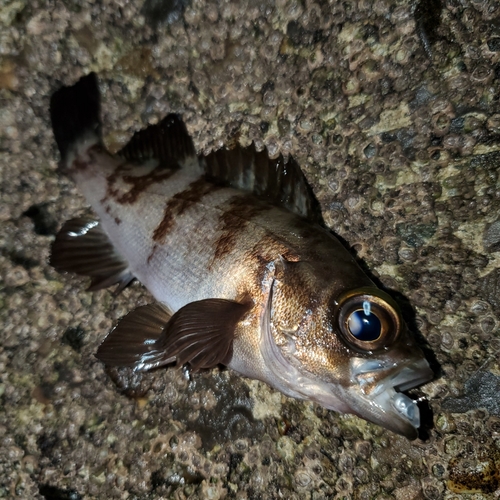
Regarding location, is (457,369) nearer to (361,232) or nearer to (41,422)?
(361,232)

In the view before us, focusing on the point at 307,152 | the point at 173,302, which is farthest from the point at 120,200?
the point at 307,152

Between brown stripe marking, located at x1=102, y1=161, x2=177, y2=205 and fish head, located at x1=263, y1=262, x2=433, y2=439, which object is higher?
brown stripe marking, located at x1=102, y1=161, x2=177, y2=205

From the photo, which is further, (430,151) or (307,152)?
(307,152)

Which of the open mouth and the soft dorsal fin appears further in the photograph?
the soft dorsal fin

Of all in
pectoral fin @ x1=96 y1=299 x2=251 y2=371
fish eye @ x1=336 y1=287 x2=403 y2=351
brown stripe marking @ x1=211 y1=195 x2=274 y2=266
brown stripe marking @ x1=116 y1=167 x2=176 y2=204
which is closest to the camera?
fish eye @ x1=336 y1=287 x2=403 y2=351

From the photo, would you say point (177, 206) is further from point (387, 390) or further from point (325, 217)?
point (387, 390)

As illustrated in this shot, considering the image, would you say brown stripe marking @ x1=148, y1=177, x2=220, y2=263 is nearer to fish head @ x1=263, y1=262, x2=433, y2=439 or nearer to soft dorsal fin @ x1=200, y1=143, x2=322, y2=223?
soft dorsal fin @ x1=200, y1=143, x2=322, y2=223

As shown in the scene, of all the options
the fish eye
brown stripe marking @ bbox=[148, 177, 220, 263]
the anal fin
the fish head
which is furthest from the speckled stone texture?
the fish eye
